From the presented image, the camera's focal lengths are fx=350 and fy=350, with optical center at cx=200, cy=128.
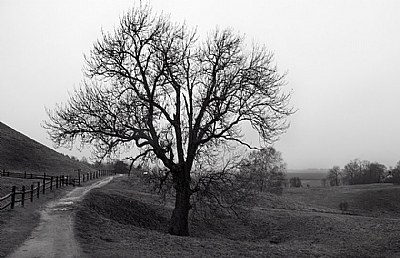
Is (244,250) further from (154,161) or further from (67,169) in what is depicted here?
(67,169)

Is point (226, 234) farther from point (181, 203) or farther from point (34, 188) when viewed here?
point (34, 188)

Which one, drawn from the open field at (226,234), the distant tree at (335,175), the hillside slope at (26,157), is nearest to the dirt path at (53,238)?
the open field at (226,234)

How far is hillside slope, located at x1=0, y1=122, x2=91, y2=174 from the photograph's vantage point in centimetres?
4888

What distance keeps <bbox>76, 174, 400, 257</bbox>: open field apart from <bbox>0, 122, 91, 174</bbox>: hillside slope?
27.7 meters

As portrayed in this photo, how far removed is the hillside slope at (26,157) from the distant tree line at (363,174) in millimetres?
69206

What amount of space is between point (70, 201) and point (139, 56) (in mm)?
9995

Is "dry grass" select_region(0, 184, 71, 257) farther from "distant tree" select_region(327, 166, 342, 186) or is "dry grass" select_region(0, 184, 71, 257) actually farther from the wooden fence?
"distant tree" select_region(327, 166, 342, 186)

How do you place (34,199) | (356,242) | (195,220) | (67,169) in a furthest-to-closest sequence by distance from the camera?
1. (67,169)
2. (195,220)
3. (34,199)
4. (356,242)

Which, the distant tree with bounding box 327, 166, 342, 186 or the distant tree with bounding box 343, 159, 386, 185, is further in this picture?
the distant tree with bounding box 327, 166, 342, 186

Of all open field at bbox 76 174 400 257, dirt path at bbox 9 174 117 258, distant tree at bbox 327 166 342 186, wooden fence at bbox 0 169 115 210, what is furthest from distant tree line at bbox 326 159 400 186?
dirt path at bbox 9 174 117 258

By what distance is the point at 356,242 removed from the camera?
1822 centimetres

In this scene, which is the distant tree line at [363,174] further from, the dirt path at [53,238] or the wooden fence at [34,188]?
the dirt path at [53,238]

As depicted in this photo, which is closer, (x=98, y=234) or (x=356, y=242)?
(x=98, y=234)

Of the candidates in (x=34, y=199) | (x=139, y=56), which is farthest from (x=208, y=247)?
(x=34, y=199)
